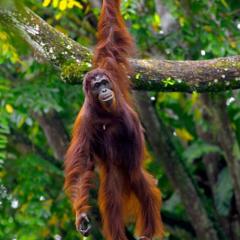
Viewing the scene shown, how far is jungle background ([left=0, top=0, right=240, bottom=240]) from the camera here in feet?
25.4

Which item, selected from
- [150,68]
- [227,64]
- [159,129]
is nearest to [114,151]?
[150,68]

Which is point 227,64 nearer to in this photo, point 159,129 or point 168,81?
point 168,81

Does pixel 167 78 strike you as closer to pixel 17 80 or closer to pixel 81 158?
pixel 81 158

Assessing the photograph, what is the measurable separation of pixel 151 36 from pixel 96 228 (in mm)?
2393

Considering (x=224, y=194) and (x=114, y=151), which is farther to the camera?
(x=224, y=194)

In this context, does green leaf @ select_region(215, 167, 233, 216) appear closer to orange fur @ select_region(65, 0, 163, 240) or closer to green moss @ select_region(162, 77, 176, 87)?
orange fur @ select_region(65, 0, 163, 240)

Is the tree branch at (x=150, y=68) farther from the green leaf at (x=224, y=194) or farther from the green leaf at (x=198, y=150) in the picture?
the green leaf at (x=224, y=194)

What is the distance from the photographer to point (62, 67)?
4449 millimetres

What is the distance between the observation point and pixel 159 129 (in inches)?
329

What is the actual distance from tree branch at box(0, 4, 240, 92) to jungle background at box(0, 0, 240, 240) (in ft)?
7.77

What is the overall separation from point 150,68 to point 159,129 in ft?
12.7

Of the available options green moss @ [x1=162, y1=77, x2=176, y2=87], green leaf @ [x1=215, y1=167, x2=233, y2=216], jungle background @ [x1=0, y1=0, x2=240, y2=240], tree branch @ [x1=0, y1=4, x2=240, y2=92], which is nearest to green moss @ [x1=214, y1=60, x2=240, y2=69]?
tree branch @ [x1=0, y1=4, x2=240, y2=92]

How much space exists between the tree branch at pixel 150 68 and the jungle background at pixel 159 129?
237cm

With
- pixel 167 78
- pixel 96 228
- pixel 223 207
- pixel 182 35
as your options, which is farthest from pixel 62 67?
pixel 223 207
